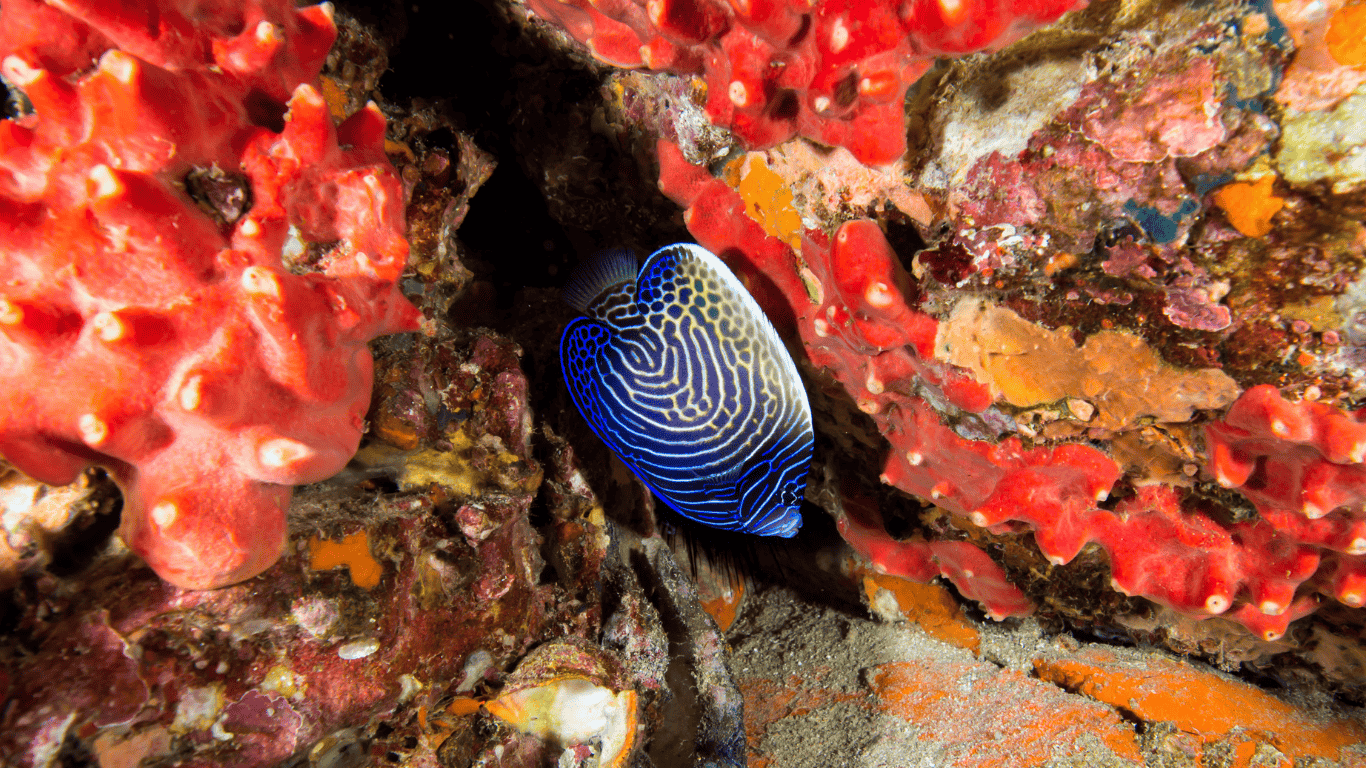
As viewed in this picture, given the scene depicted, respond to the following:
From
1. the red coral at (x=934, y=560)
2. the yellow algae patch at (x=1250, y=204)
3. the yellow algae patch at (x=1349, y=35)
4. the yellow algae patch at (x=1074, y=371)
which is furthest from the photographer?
the red coral at (x=934, y=560)

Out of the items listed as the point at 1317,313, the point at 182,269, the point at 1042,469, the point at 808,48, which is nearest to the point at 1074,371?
the point at 1042,469

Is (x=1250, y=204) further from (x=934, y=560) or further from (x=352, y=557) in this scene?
(x=352, y=557)

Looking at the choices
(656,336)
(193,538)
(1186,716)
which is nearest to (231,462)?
(193,538)

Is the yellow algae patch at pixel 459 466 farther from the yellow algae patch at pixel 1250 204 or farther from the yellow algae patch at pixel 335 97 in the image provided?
the yellow algae patch at pixel 1250 204

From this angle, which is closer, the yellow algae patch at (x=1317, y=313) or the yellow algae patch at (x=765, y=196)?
the yellow algae patch at (x=1317, y=313)

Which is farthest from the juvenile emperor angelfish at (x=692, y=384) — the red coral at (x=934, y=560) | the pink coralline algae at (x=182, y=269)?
the pink coralline algae at (x=182, y=269)
